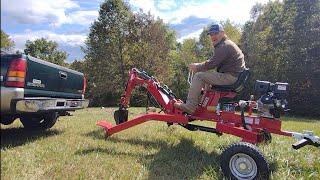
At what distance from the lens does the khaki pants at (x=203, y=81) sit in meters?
6.44

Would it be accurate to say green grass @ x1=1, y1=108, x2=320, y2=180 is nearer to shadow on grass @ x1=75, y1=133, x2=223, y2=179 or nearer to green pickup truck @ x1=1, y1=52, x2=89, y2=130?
shadow on grass @ x1=75, y1=133, x2=223, y2=179

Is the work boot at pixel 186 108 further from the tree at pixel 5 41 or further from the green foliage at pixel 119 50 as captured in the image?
the green foliage at pixel 119 50

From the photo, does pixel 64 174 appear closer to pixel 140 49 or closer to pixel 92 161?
pixel 92 161

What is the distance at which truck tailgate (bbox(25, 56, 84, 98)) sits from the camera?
405cm

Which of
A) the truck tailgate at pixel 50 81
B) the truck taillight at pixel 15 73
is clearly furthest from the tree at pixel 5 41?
the truck tailgate at pixel 50 81

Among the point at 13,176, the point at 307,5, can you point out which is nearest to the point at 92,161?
the point at 13,176

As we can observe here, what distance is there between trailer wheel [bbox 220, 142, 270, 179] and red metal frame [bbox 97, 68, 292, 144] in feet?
3.09

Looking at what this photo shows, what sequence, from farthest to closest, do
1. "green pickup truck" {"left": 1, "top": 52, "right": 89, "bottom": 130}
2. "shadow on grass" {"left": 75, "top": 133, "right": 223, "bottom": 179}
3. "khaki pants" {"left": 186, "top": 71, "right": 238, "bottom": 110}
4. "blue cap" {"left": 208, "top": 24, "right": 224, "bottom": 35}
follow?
"blue cap" {"left": 208, "top": 24, "right": 224, "bottom": 35} < "khaki pants" {"left": 186, "top": 71, "right": 238, "bottom": 110} < "shadow on grass" {"left": 75, "top": 133, "right": 223, "bottom": 179} < "green pickup truck" {"left": 1, "top": 52, "right": 89, "bottom": 130}

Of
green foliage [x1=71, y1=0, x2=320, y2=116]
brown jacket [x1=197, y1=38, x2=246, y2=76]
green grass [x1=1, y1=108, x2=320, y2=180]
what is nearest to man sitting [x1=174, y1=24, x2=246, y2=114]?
brown jacket [x1=197, y1=38, x2=246, y2=76]

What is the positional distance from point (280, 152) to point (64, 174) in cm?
372

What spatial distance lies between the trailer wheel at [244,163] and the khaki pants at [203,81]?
167cm

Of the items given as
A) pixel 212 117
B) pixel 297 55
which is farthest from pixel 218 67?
pixel 297 55

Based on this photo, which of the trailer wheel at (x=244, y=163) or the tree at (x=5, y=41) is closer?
the tree at (x=5, y=41)

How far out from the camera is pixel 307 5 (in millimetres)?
30969
